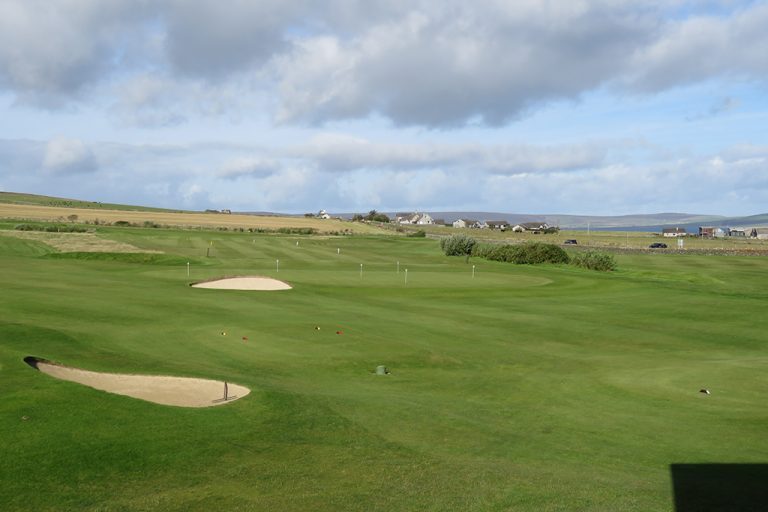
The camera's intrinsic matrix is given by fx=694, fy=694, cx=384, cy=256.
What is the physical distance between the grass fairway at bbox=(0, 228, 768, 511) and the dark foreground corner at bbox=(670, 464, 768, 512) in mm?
343

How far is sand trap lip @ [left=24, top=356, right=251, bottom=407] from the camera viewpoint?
17.7 meters

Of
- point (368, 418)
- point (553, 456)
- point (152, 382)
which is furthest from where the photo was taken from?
point (152, 382)

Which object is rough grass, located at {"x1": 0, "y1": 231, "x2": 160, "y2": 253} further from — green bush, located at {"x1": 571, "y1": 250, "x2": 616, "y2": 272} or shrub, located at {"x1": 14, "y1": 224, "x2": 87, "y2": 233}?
green bush, located at {"x1": 571, "y1": 250, "x2": 616, "y2": 272}

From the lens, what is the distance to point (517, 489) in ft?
39.1

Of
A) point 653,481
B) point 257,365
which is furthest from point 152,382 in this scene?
point 653,481

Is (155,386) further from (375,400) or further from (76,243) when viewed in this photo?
(76,243)

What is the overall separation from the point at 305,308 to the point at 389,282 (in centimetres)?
1771

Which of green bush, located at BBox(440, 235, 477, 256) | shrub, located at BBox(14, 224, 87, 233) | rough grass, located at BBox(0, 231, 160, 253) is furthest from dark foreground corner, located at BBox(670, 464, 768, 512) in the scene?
shrub, located at BBox(14, 224, 87, 233)

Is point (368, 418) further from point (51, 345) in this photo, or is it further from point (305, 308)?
point (305, 308)

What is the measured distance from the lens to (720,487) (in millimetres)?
12344

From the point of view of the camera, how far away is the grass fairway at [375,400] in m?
11.7

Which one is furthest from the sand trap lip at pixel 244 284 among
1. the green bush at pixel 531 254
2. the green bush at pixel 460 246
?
the green bush at pixel 460 246

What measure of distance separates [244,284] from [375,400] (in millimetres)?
31220

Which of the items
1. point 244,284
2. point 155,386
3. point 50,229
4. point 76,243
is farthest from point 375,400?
point 50,229
